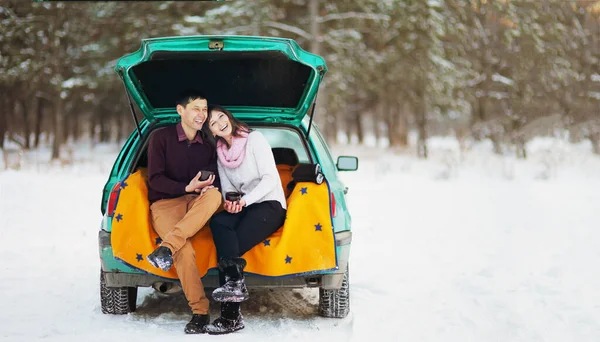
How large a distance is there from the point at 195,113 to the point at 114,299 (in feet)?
5.24

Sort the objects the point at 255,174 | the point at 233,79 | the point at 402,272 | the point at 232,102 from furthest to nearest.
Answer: the point at 402,272 < the point at 232,102 < the point at 233,79 < the point at 255,174

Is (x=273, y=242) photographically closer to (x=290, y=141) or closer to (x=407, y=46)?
(x=290, y=141)

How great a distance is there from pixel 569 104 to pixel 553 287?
19.3m

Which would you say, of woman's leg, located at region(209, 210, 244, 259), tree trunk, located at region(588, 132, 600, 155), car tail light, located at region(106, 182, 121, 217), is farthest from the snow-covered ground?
tree trunk, located at region(588, 132, 600, 155)

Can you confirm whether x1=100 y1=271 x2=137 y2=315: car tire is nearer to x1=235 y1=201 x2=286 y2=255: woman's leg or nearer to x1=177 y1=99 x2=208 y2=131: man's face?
x1=235 y1=201 x2=286 y2=255: woman's leg

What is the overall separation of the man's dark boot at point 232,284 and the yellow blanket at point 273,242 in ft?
0.59

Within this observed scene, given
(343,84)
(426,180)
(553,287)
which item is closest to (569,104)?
(343,84)

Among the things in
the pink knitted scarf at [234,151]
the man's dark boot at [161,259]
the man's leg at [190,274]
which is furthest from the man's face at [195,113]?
the man's dark boot at [161,259]

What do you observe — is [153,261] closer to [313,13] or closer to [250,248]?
[250,248]

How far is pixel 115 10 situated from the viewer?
1041 inches

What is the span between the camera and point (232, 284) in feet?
14.1

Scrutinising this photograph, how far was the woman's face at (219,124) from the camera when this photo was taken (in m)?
4.82

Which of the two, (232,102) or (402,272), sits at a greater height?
(232,102)

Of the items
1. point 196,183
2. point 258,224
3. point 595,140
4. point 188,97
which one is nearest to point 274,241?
point 258,224
